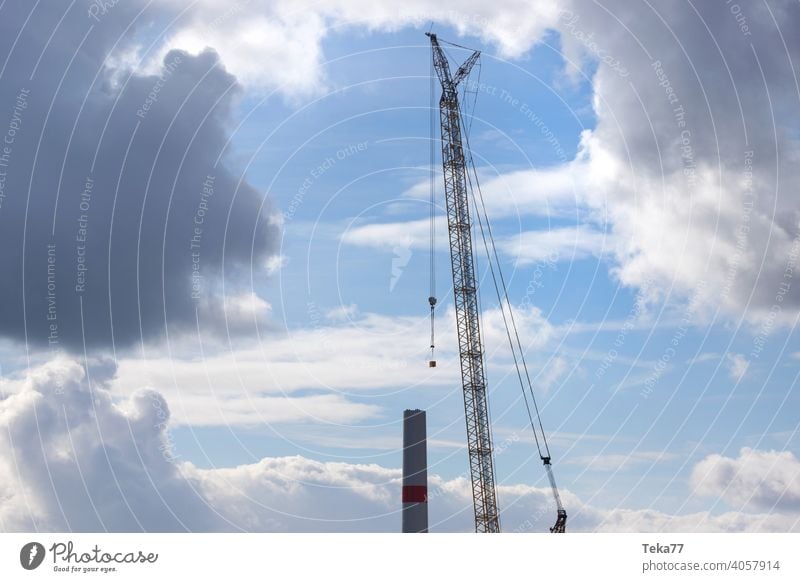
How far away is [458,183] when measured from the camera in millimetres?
171625

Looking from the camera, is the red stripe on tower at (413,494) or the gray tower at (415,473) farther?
the red stripe on tower at (413,494)

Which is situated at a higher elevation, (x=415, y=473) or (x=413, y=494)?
(x=415, y=473)

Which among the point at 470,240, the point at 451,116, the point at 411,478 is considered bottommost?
the point at 411,478

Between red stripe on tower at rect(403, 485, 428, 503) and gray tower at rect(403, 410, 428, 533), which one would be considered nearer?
gray tower at rect(403, 410, 428, 533)

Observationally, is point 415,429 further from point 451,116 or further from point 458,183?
point 451,116
